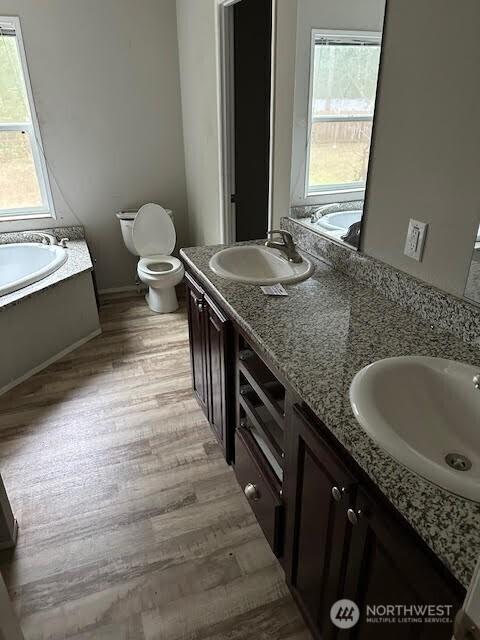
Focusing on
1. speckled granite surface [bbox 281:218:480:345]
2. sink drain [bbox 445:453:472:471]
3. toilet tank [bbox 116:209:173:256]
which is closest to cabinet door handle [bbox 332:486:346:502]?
sink drain [bbox 445:453:472:471]

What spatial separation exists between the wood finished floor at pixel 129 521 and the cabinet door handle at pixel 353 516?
0.76 meters

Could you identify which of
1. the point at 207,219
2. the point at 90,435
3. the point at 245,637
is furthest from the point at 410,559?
the point at 207,219

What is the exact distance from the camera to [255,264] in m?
2.16

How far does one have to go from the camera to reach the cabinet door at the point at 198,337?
2021 mm

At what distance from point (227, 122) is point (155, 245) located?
4.40 feet

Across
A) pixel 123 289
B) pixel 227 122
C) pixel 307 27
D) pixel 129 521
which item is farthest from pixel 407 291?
pixel 123 289

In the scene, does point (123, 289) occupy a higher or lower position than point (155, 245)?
lower

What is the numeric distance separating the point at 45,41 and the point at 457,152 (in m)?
3.25

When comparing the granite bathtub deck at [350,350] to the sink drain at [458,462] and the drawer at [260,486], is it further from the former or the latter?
the drawer at [260,486]

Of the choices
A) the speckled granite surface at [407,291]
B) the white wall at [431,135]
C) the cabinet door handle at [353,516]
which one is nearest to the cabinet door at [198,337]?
the speckled granite surface at [407,291]

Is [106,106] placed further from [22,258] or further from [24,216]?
[22,258]

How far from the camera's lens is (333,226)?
6.31ft

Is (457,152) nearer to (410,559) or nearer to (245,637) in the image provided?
(410,559)

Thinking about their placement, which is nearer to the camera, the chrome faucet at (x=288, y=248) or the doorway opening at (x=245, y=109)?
the chrome faucet at (x=288, y=248)
